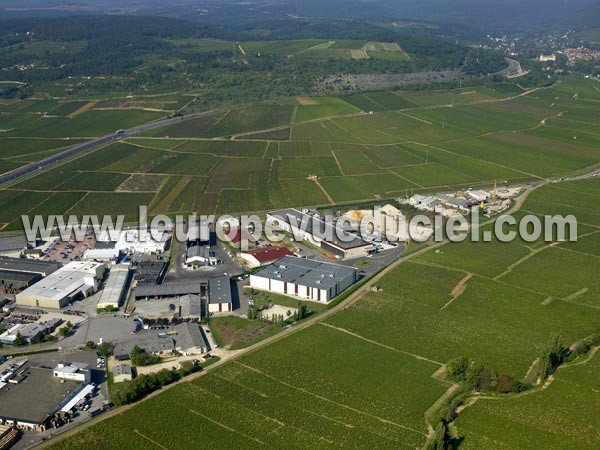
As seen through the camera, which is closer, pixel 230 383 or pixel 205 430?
pixel 205 430

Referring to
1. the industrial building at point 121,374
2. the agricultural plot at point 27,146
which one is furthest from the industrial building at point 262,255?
the agricultural plot at point 27,146

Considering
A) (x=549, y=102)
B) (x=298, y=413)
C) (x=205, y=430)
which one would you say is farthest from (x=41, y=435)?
(x=549, y=102)

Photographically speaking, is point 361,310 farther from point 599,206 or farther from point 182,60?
point 182,60

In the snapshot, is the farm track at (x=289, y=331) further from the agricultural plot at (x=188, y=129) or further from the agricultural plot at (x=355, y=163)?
the agricultural plot at (x=188, y=129)

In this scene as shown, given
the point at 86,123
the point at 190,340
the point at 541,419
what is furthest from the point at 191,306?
the point at 86,123

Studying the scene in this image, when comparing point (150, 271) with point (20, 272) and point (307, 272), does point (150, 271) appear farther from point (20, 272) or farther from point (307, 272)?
point (307, 272)

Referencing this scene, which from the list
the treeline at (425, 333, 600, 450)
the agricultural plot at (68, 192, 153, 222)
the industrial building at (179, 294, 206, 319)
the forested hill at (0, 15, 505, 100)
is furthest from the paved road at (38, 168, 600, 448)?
the forested hill at (0, 15, 505, 100)
